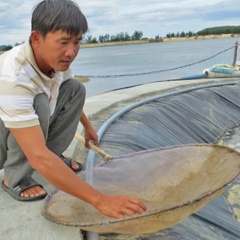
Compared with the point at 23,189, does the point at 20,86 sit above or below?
above

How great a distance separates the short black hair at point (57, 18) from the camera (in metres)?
2.01

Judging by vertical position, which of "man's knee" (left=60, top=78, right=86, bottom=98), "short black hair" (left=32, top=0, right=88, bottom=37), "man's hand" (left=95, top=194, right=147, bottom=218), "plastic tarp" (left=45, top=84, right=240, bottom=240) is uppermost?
"short black hair" (left=32, top=0, right=88, bottom=37)

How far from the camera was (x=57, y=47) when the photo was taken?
2.05 m

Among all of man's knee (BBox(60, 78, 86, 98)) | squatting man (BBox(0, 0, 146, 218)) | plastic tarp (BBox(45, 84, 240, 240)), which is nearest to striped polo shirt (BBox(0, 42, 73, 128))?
squatting man (BBox(0, 0, 146, 218))

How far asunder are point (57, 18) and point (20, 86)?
0.42 m

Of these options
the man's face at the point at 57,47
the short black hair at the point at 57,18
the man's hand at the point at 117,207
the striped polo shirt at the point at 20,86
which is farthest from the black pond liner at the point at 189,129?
→ the short black hair at the point at 57,18

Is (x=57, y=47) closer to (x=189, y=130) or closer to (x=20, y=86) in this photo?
(x=20, y=86)

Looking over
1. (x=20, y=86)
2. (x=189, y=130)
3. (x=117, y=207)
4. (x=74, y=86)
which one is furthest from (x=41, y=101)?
(x=189, y=130)

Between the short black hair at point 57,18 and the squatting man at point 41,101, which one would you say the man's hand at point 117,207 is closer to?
the squatting man at point 41,101

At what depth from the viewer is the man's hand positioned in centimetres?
189

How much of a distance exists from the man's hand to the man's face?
0.74 metres

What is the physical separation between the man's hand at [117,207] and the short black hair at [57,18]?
2.81 ft

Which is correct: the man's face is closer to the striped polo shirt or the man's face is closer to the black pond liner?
the striped polo shirt

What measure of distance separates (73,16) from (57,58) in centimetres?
23
